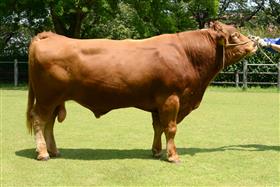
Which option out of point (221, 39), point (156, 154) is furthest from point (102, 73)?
point (221, 39)

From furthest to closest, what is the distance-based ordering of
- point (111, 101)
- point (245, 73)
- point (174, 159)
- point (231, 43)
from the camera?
point (245, 73) < point (231, 43) < point (111, 101) < point (174, 159)

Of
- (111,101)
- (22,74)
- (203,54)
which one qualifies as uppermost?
(203,54)

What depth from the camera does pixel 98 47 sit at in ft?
24.5

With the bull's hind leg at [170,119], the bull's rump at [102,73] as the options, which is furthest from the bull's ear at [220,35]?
the bull's hind leg at [170,119]

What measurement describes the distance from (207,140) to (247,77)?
15.9 metres

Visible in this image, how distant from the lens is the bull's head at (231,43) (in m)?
7.62

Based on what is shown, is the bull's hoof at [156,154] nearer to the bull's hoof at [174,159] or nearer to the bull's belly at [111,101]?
the bull's hoof at [174,159]

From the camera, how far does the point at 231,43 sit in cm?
771

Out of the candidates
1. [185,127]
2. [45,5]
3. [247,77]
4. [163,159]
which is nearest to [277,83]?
[247,77]

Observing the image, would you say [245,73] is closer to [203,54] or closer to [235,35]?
[235,35]

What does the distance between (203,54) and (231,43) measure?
1.58ft

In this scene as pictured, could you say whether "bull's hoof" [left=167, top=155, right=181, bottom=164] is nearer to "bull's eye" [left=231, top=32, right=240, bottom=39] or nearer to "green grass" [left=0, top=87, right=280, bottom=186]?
"green grass" [left=0, top=87, right=280, bottom=186]

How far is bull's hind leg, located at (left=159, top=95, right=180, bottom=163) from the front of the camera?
7.30 meters

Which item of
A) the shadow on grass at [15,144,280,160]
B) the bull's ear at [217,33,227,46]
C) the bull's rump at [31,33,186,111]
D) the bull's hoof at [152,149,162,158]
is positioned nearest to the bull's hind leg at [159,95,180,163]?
the bull's rump at [31,33,186,111]
